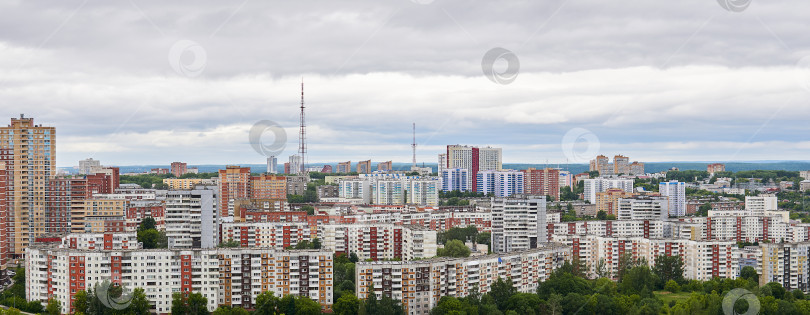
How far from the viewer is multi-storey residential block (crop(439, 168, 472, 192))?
5331cm

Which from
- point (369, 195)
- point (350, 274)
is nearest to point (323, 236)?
point (350, 274)

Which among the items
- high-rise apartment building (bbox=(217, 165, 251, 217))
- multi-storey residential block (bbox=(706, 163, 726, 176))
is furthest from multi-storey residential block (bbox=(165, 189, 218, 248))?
multi-storey residential block (bbox=(706, 163, 726, 176))

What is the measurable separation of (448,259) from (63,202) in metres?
13.1

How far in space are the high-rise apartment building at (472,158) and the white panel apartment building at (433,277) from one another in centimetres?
3846

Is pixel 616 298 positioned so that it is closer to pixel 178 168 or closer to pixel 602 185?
pixel 602 185

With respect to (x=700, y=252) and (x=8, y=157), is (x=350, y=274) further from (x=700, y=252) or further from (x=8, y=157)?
(x=8, y=157)

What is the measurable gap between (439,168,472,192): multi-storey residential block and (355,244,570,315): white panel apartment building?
112ft

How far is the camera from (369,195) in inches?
1737

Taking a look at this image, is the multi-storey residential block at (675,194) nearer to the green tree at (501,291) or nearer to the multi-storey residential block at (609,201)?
the multi-storey residential block at (609,201)

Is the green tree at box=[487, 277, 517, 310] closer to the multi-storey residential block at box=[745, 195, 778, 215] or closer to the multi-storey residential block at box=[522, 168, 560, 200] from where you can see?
the multi-storey residential block at box=[745, 195, 778, 215]

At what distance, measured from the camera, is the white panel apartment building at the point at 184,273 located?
16.6 metres

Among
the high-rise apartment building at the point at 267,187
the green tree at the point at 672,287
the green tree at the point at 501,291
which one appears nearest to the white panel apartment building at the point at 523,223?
the green tree at the point at 672,287

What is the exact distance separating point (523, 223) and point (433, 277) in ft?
20.7

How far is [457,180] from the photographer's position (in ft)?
177
